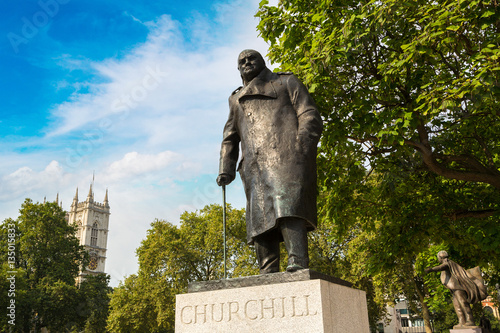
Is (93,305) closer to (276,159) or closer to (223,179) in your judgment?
(223,179)

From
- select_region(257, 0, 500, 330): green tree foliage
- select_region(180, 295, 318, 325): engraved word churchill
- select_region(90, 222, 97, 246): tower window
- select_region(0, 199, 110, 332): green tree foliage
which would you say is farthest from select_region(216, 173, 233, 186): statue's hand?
select_region(90, 222, 97, 246): tower window

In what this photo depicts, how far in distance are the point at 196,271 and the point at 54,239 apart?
16186mm

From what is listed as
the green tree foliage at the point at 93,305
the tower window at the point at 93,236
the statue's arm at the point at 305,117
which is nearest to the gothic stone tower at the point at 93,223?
the tower window at the point at 93,236

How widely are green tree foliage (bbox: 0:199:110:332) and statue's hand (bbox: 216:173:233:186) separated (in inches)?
1268

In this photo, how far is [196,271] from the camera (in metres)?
34.2

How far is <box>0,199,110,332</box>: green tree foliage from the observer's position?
1411 inches

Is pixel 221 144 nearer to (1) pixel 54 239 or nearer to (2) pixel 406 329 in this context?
(1) pixel 54 239

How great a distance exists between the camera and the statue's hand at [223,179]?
541 centimetres

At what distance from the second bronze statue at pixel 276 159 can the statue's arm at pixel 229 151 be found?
0.43 feet

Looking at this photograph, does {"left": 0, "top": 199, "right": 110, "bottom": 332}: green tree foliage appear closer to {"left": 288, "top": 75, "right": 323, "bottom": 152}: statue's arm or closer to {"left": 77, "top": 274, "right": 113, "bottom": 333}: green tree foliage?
{"left": 77, "top": 274, "right": 113, "bottom": 333}: green tree foliage

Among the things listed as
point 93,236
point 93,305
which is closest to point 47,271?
point 93,305

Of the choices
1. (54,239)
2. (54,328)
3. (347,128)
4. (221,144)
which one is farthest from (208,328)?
(54,239)

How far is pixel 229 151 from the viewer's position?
5551mm

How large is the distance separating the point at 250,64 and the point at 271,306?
281 cm
